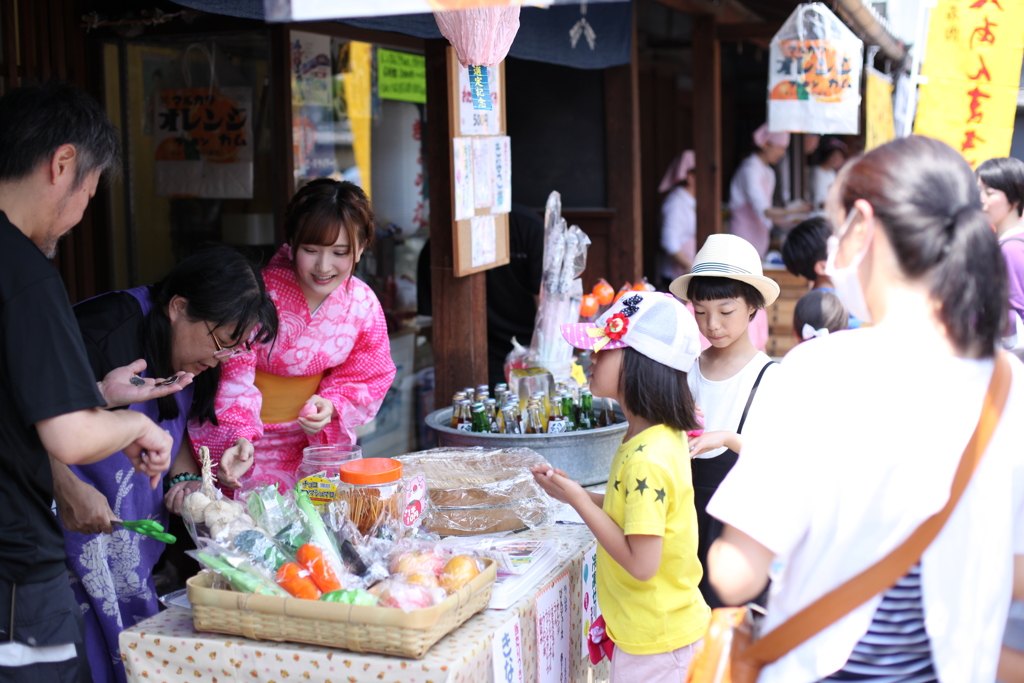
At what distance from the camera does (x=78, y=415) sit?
5.37 ft

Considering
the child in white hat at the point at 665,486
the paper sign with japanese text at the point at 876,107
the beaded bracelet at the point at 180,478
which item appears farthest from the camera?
the paper sign with japanese text at the point at 876,107

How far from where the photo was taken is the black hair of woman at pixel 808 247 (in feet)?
13.5

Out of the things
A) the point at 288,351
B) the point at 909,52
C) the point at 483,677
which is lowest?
the point at 483,677

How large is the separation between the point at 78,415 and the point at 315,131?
3906mm

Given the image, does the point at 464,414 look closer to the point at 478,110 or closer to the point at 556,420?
the point at 556,420

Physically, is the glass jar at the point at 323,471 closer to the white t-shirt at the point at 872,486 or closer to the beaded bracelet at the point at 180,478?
the beaded bracelet at the point at 180,478

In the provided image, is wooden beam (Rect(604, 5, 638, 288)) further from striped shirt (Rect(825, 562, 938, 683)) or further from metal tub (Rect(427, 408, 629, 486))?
striped shirt (Rect(825, 562, 938, 683))

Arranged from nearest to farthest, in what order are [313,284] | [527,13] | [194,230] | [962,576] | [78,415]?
[962,576], [78,415], [313,284], [527,13], [194,230]

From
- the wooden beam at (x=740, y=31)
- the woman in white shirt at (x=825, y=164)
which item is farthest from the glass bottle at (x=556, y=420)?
the woman in white shirt at (x=825, y=164)

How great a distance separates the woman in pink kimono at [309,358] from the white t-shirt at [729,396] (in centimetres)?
110

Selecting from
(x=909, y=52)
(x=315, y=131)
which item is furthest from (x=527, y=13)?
(x=909, y=52)

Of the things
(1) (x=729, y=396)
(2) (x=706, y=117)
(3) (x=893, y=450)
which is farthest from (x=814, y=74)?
(3) (x=893, y=450)

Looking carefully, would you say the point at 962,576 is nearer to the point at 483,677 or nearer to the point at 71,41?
the point at 483,677

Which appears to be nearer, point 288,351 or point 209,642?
point 209,642
